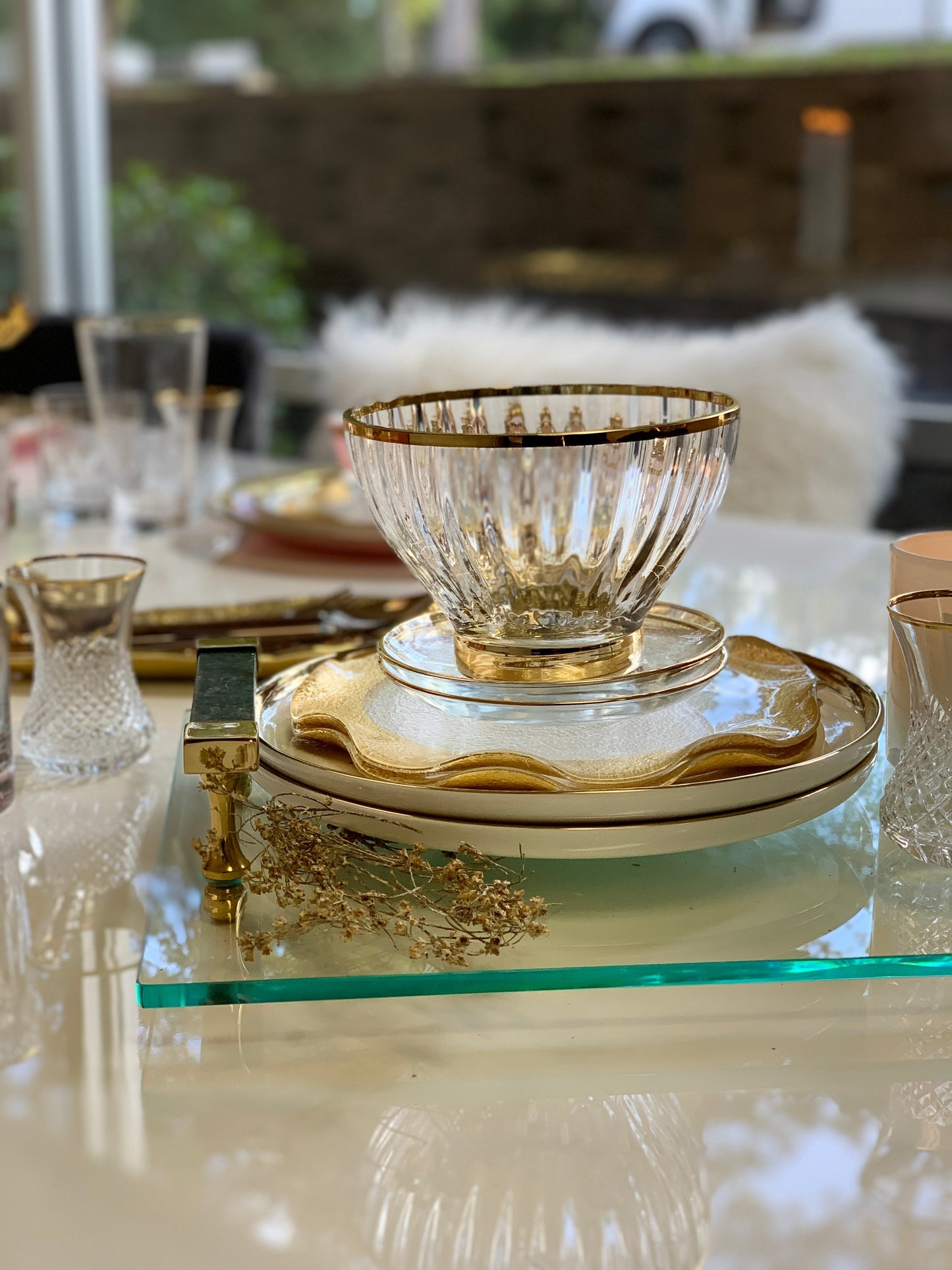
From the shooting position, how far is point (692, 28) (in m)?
2.56

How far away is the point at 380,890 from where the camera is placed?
0.49m

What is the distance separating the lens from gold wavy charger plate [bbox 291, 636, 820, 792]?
0.47 metres

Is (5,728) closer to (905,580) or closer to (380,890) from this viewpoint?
(380,890)

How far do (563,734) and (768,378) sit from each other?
1398mm

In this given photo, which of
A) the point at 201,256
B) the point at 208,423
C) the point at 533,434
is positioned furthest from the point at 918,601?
the point at 201,256

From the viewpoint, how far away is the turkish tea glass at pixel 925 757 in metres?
0.50

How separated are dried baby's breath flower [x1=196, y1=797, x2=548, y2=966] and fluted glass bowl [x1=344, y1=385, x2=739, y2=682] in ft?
0.31

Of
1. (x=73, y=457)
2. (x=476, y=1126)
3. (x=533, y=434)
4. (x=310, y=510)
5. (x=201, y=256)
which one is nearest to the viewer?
(x=476, y=1126)

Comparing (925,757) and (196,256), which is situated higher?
(196,256)

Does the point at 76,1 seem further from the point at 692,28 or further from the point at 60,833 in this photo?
the point at 60,833

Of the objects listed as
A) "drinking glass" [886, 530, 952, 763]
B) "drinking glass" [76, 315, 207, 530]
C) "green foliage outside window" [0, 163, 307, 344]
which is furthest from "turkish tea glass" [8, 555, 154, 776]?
"green foliage outside window" [0, 163, 307, 344]

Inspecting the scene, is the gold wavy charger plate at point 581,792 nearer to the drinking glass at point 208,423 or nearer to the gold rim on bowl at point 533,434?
the gold rim on bowl at point 533,434

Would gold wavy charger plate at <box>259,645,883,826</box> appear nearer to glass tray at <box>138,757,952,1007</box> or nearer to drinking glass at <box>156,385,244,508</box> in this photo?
glass tray at <box>138,757,952,1007</box>

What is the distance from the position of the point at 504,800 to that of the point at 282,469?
105 centimetres
